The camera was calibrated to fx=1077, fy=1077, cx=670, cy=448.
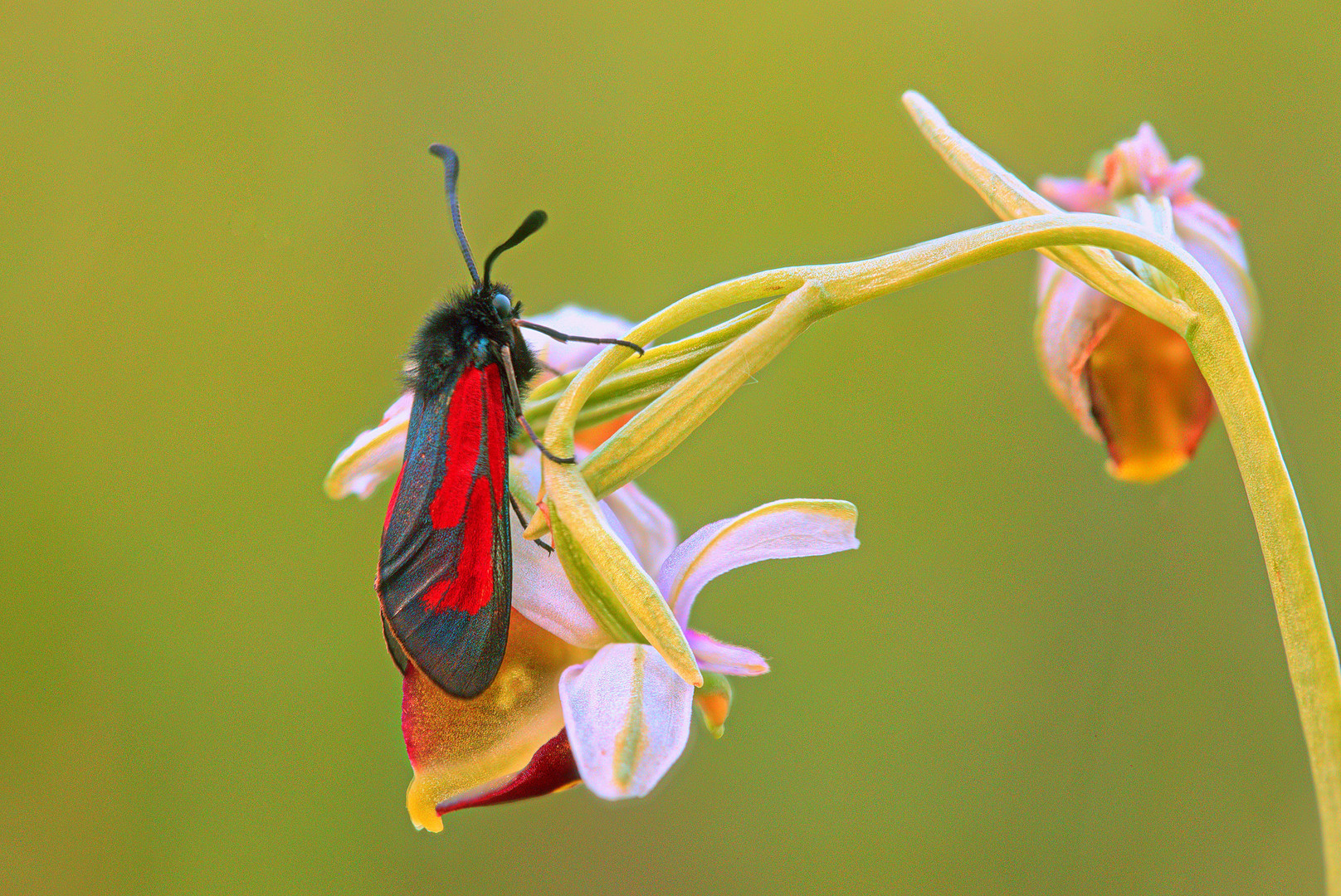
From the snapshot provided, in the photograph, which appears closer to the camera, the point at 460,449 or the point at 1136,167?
the point at 460,449

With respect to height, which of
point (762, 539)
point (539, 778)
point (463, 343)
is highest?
point (463, 343)

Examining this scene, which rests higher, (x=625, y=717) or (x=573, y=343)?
(x=573, y=343)

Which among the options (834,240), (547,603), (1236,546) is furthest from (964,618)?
(547,603)

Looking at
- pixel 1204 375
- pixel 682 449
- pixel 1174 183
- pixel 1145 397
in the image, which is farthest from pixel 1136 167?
pixel 682 449

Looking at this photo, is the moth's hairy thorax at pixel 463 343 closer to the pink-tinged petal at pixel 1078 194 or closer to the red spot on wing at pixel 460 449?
the red spot on wing at pixel 460 449

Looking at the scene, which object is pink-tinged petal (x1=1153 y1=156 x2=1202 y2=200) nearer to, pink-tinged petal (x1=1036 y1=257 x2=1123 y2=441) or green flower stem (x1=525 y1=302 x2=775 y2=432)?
pink-tinged petal (x1=1036 y1=257 x2=1123 y2=441)

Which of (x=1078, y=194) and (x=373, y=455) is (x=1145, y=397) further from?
(x=373, y=455)
